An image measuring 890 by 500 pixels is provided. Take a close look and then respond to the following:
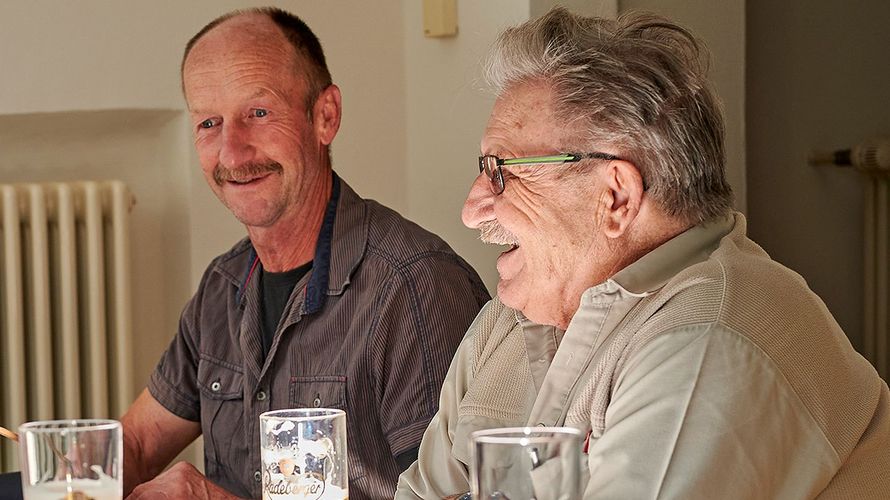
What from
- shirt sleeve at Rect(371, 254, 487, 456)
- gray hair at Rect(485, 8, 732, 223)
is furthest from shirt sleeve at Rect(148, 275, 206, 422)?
gray hair at Rect(485, 8, 732, 223)

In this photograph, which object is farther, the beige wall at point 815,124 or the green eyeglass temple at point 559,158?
the beige wall at point 815,124

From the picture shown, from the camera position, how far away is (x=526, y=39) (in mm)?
1434

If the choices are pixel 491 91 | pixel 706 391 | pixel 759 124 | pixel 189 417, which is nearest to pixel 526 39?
pixel 491 91

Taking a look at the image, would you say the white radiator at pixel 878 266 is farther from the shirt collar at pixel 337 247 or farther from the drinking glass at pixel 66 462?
the drinking glass at pixel 66 462

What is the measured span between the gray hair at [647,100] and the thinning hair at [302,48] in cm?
93

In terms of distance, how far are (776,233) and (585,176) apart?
6.74ft

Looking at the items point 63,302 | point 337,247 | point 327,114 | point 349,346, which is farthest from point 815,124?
point 63,302

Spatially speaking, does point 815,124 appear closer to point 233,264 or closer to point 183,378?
point 233,264

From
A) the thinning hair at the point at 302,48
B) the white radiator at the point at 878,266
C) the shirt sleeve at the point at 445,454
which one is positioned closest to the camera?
the shirt sleeve at the point at 445,454

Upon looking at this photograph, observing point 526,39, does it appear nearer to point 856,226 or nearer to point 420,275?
point 420,275

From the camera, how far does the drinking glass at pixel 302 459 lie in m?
1.11

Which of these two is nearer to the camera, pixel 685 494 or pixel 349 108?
pixel 685 494

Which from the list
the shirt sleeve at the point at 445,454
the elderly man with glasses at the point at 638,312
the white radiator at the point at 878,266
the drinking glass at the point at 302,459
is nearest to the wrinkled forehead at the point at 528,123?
the elderly man with glasses at the point at 638,312

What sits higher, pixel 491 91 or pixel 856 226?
pixel 491 91
